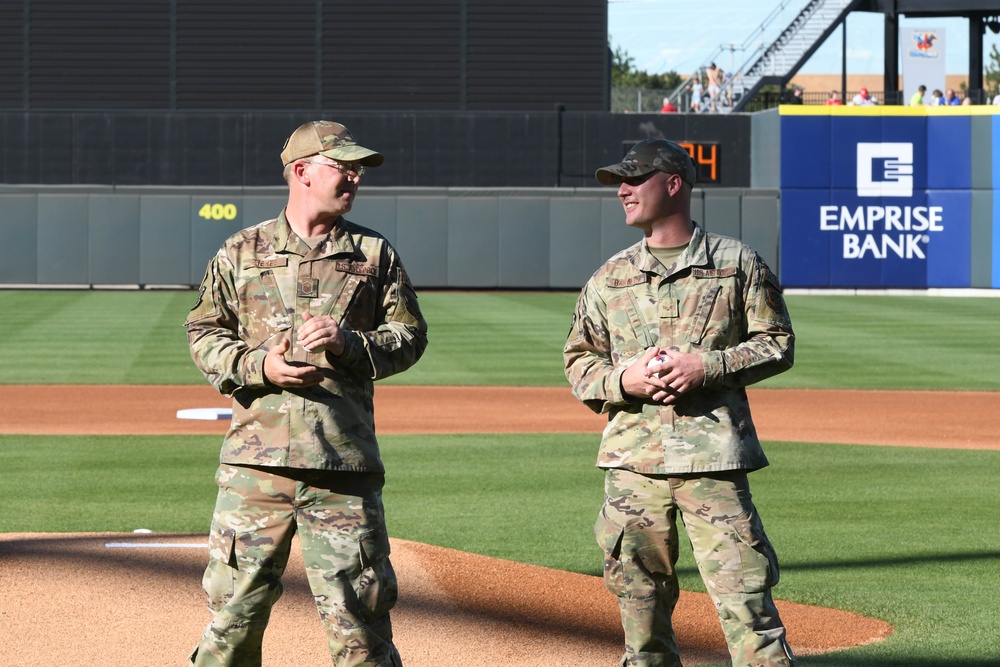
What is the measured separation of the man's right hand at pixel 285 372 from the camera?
15.0ft

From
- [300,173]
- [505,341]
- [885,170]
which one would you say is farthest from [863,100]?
[300,173]

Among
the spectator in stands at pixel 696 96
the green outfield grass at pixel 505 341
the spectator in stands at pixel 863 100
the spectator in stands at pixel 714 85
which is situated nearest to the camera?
the green outfield grass at pixel 505 341

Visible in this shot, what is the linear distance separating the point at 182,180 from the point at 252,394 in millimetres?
32177

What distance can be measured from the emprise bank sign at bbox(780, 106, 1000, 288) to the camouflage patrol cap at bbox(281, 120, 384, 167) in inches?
1180

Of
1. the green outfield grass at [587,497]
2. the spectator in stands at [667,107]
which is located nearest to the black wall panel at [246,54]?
the spectator in stands at [667,107]

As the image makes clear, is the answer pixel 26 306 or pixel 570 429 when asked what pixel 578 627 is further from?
pixel 26 306

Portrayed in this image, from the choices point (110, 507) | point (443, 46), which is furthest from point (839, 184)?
point (110, 507)

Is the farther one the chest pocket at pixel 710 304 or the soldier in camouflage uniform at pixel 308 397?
the chest pocket at pixel 710 304

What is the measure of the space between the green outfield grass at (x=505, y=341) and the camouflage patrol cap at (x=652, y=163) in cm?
1244

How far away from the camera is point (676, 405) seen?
4922 millimetres

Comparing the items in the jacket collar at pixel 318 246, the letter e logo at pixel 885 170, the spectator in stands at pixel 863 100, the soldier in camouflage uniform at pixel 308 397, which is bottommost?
the soldier in camouflage uniform at pixel 308 397

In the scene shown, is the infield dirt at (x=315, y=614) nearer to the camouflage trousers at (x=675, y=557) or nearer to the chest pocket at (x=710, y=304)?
the camouflage trousers at (x=675, y=557)

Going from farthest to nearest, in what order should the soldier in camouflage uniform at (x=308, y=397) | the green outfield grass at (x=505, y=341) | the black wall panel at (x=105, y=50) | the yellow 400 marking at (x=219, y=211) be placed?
the black wall panel at (x=105, y=50) < the yellow 400 marking at (x=219, y=211) < the green outfield grass at (x=505, y=341) < the soldier in camouflage uniform at (x=308, y=397)

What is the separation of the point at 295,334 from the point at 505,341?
58.5ft
